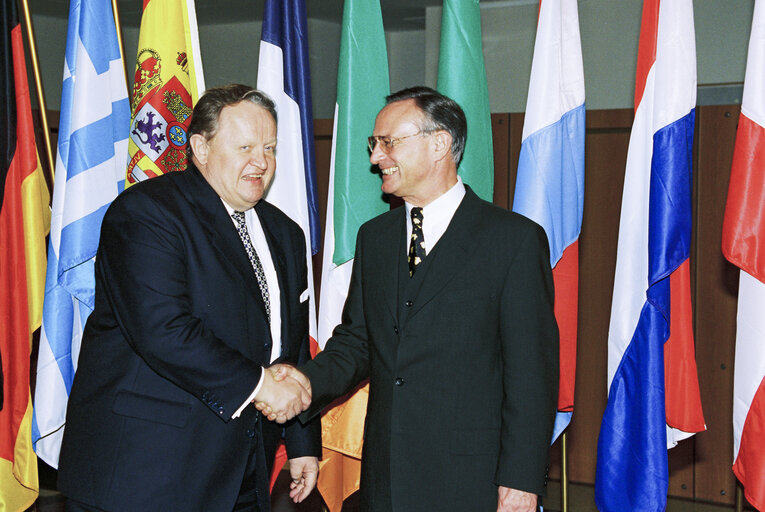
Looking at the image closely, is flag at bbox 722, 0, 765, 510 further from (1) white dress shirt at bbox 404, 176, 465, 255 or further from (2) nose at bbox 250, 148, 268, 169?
(2) nose at bbox 250, 148, 268, 169

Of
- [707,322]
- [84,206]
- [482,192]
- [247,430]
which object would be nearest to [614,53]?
[707,322]

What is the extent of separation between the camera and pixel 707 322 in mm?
5012

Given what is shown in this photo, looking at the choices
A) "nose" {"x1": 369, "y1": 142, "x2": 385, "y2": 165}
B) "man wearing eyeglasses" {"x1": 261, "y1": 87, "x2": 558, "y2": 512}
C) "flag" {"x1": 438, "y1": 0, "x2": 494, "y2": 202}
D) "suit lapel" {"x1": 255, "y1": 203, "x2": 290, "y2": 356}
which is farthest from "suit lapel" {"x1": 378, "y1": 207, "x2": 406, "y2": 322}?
"flag" {"x1": 438, "y1": 0, "x2": 494, "y2": 202}

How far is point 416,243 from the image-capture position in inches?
102

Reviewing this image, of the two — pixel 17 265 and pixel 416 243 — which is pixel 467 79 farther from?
pixel 17 265

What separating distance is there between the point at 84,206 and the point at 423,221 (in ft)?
4.93

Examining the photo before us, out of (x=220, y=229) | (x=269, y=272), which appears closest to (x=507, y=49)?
(x=269, y=272)

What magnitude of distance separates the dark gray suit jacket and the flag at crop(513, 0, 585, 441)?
23.4 inches

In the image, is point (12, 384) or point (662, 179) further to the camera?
point (12, 384)

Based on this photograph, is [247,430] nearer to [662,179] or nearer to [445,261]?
[445,261]

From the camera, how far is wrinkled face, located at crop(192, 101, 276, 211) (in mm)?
2604

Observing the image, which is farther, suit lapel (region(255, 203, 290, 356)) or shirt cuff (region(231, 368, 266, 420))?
suit lapel (region(255, 203, 290, 356))

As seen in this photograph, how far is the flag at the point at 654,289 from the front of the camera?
2.87m

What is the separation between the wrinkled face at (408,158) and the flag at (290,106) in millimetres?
888
